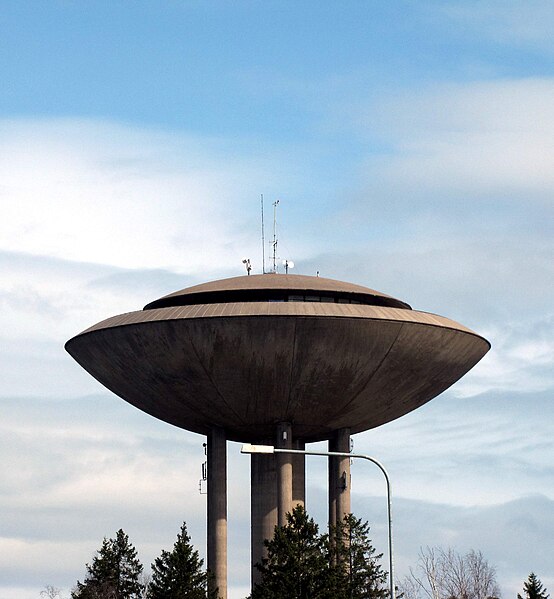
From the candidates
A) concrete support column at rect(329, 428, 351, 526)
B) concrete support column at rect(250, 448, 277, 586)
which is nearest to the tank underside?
concrete support column at rect(329, 428, 351, 526)

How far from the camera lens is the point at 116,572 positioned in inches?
2771

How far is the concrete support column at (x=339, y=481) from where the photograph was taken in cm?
6481

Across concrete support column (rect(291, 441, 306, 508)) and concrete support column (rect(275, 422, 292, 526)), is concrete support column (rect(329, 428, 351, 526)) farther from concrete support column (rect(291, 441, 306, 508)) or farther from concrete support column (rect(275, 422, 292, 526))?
concrete support column (rect(275, 422, 292, 526))

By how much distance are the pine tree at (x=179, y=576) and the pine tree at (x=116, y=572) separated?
23.7 feet

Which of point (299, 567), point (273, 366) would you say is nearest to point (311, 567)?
point (299, 567)

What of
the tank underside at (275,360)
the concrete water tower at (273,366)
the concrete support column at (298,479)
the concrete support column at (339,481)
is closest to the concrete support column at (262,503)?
the concrete water tower at (273,366)

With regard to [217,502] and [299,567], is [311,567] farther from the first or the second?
[217,502]

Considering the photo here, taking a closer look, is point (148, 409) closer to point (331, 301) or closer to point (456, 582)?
point (331, 301)

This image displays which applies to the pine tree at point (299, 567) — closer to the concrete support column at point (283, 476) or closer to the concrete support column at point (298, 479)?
the concrete support column at point (283, 476)

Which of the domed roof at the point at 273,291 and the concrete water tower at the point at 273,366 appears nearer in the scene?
the concrete water tower at the point at 273,366

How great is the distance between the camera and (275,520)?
6412 centimetres

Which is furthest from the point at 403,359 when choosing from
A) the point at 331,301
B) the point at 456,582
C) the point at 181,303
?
the point at 456,582

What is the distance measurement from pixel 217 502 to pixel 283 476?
3.62 meters

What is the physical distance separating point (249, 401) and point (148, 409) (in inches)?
224
